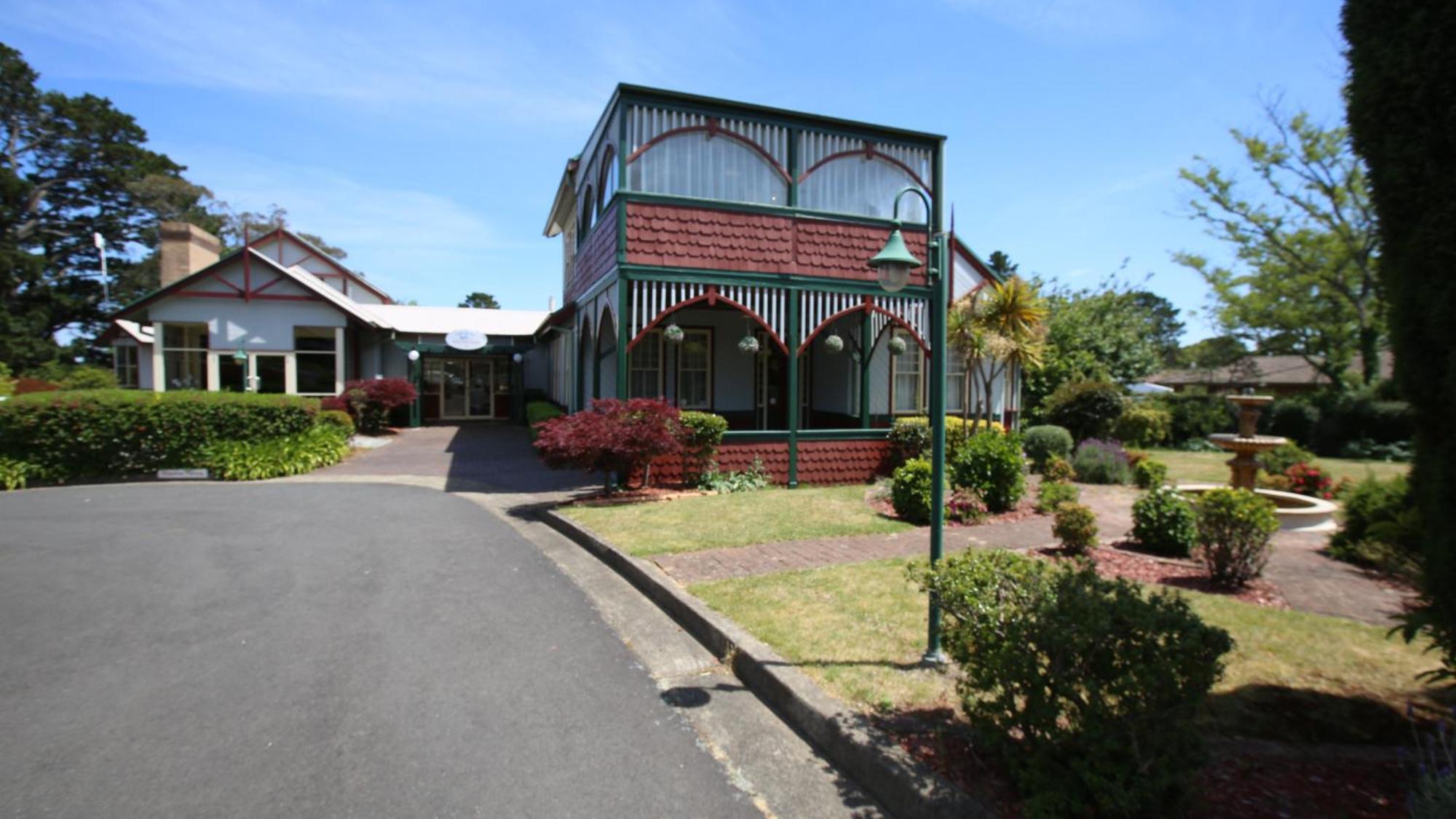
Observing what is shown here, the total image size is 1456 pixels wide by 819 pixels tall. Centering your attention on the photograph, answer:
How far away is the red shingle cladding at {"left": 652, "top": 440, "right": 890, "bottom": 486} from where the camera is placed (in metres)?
12.6

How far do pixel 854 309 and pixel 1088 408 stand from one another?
9935 millimetres

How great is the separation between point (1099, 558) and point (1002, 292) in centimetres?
766

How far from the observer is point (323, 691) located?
4.63 metres

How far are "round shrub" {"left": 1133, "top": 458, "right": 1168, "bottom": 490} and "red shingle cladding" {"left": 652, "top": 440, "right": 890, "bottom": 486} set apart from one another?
4.46 meters

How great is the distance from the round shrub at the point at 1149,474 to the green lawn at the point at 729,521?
206 inches

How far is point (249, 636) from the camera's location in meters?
5.59

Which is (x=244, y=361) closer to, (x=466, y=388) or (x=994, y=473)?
(x=466, y=388)

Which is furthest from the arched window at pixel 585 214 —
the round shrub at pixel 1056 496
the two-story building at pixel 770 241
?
the round shrub at pixel 1056 496

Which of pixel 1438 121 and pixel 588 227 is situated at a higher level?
pixel 588 227

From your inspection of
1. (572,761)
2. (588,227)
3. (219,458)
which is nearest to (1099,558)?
(572,761)

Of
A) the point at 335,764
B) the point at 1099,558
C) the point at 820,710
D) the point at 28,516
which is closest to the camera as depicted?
the point at 335,764

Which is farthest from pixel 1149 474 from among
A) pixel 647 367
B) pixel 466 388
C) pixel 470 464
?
pixel 466 388

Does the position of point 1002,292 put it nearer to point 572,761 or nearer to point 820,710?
point 820,710

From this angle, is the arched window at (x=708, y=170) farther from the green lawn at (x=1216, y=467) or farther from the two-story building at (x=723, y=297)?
the green lawn at (x=1216, y=467)
